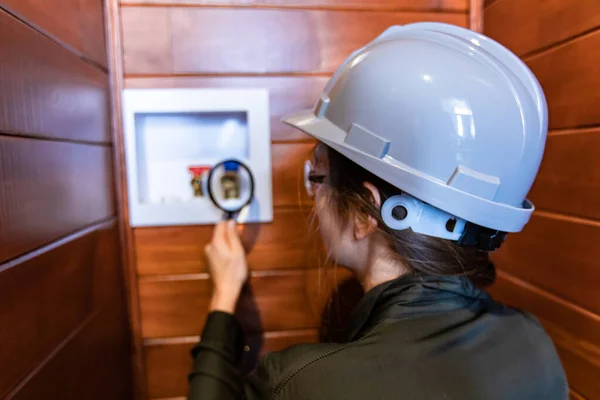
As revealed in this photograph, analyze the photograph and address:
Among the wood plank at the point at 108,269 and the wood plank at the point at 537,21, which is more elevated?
the wood plank at the point at 537,21

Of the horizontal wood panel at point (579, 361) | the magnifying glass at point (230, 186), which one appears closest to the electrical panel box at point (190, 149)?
the magnifying glass at point (230, 186)

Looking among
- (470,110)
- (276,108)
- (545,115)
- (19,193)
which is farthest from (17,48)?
(545,115)

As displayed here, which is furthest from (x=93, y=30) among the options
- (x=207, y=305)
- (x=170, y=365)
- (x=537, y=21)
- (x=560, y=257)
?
(x=560, y=257)

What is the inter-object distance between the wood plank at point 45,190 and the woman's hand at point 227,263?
217mm

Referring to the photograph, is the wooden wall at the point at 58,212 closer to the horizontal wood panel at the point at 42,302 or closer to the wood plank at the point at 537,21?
the horizontal wood panel at the point at 42,302

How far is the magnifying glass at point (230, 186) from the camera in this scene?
0.91 metres

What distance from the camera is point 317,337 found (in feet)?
3.36

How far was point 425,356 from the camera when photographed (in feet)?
1.81

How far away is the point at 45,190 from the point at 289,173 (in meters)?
0.47

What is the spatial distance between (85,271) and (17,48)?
1.19 feet

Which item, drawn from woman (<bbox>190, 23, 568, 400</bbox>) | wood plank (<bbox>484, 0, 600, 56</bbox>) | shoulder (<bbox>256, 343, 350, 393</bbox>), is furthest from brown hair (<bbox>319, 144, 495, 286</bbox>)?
wood plank (<bbox>484, 0, 600, 56</bbox>)

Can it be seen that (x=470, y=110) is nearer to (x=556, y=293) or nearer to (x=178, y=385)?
(x=556, y=293)

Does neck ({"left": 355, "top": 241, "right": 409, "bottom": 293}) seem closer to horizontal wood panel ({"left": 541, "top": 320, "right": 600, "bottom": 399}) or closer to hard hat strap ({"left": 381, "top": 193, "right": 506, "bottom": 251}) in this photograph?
hard hat strap ({"left": 381, "top": 193, "right": 506, "bottom": 251})

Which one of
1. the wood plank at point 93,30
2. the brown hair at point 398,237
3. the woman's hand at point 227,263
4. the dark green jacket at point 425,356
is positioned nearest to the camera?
A: the dark green jacket at point 425,356
